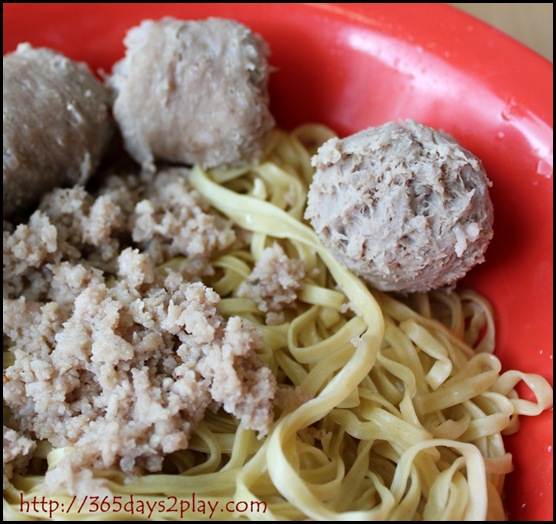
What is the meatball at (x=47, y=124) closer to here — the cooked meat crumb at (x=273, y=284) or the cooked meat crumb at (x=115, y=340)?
the cooked meat crumb at (x=115, y=340)

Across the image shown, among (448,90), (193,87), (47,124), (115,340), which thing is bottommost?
(115,340)

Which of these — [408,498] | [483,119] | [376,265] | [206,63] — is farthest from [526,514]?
[206,63]

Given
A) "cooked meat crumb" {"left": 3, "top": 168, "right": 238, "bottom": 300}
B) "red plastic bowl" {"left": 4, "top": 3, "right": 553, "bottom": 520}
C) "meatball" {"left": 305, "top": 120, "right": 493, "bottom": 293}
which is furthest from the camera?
"red plastic bowl" {"left": 4, "top": 3, "right": 553, "bottom": 520}

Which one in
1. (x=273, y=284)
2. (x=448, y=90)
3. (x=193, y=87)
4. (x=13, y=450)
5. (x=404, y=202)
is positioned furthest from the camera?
(x=448, y=90)

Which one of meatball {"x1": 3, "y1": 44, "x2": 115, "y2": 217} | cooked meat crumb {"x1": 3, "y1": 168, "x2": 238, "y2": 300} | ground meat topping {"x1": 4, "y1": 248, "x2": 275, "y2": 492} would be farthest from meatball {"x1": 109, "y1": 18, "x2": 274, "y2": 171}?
ground meat topping {"x1": 4, "y1": 248, "x2": 275, "y2": 492}

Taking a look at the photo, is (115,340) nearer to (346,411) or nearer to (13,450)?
(13,450)

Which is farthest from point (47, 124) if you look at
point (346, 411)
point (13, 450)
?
point (346, 411)

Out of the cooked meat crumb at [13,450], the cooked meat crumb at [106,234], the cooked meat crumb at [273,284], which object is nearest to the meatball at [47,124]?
the cooked meat crumb at [106,234]

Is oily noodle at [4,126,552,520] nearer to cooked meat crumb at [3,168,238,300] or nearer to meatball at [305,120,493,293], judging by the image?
cooked meat crumb at [3,168,238,300]
